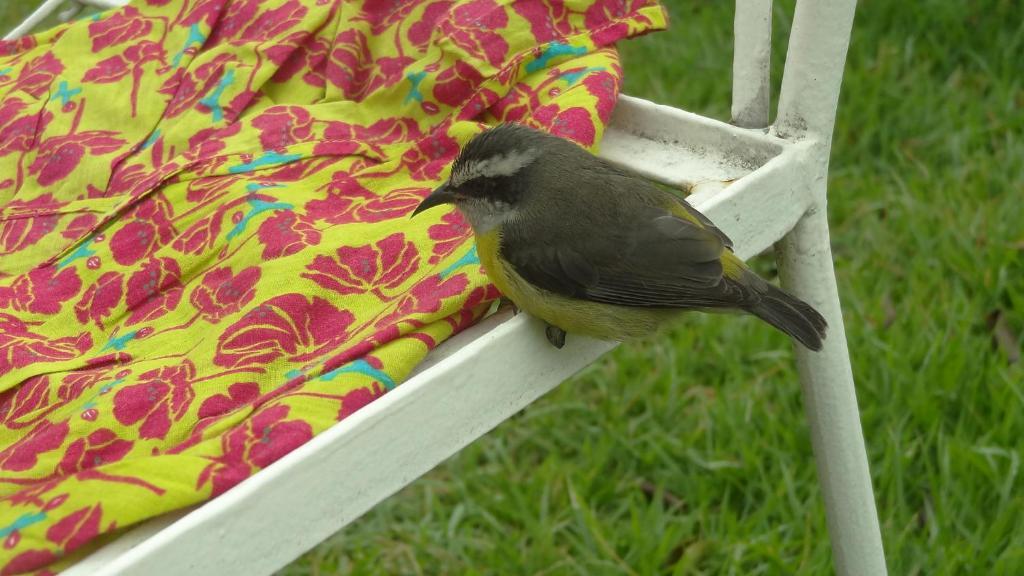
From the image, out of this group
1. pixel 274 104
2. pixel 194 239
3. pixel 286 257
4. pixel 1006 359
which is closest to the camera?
pixel 286 257

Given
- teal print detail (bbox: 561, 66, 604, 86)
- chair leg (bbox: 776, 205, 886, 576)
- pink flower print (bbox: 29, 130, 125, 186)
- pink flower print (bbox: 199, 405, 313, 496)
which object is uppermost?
pink flower print (bbox: 199, 405, 313, 496)

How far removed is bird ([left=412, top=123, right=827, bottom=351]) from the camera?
80.1 inches

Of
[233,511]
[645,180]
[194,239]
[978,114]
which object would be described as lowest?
[978,114]

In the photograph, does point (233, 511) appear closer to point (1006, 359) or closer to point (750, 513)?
point (750, 513)

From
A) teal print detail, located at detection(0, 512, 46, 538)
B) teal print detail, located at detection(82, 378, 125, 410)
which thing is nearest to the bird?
teal print detail, located at detection(82, 378, 125, 410)

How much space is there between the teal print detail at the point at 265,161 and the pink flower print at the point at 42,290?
0.35 m

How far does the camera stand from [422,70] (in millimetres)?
2408

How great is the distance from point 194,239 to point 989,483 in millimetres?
1924

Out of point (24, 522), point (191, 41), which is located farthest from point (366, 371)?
point (191, 41)

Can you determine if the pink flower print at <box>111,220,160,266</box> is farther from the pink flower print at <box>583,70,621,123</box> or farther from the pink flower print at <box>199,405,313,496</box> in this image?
the pink flower print at <box>583,70,621,123</box>

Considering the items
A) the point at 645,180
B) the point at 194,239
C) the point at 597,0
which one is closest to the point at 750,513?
the point at 645,180

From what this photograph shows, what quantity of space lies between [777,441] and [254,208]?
1.57 metres

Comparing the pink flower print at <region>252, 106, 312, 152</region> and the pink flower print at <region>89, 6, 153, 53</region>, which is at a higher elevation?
the pink flower print at <region>89, 6, 153, 53</region>

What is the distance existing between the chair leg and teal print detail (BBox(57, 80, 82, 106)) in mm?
1525
